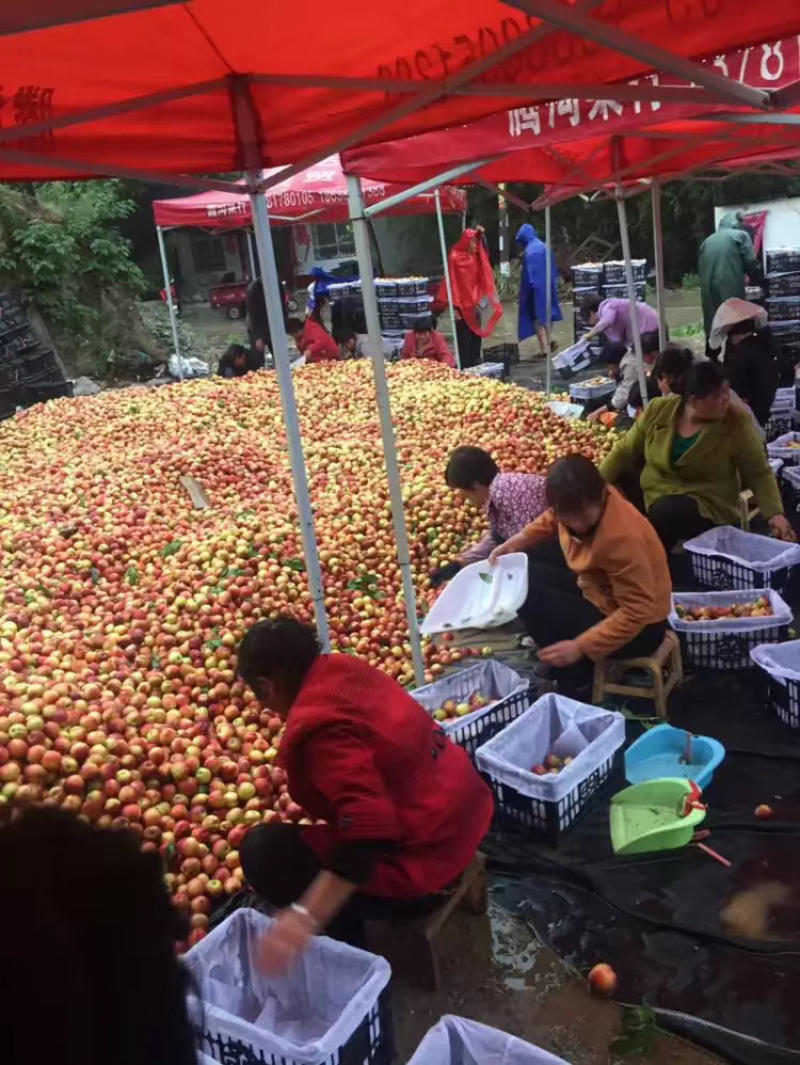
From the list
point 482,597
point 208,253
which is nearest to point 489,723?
point 482,597

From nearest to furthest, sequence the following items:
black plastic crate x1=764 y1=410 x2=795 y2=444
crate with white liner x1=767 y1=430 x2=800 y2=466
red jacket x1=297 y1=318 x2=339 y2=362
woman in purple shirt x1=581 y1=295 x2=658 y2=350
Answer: crate with white liner x1=767 y1=430 x2=800 y2=466 < black plastic crate x1=764 y1=410 x2=795 y2=444 < woman in purple shirt x1=581 y1=295 x2=658 y2=350 < red jacket x1=297 y1=318 x2=339 y2=362

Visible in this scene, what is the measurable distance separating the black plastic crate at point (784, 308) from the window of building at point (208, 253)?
23146 mm

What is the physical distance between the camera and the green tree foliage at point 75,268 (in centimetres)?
1736

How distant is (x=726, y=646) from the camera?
4.33m

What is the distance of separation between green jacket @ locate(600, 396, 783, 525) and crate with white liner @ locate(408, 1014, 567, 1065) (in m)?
3.28

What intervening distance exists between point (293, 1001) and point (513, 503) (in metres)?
2.81

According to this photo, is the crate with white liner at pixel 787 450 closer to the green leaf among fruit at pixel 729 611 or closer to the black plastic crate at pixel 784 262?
the green leaf among fruit at pixel 729 611

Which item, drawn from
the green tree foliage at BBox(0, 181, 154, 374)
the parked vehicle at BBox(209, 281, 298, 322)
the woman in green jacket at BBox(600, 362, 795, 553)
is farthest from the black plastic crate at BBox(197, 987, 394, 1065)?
the parked vehicle at BBox(209, 281, 298, 322)

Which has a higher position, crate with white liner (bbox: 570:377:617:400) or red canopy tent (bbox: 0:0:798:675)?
red canopy tent (bbox: 0:0:798:675)

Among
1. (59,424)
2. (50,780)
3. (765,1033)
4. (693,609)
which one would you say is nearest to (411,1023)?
(765,1033)

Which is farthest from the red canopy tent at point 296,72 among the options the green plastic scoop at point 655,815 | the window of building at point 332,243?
the window of building at point 332,243

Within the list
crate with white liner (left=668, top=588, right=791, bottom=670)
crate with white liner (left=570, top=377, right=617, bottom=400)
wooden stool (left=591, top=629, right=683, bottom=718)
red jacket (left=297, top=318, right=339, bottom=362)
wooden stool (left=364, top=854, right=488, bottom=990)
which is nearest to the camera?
wooden stool (left=364, top=854, right=488, bottom=990)

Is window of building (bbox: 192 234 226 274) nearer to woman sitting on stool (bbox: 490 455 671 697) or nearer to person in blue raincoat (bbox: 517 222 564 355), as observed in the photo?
person in blue raincoat (bbox: 517 222 564 355)

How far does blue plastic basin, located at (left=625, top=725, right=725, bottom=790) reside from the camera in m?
3.62
